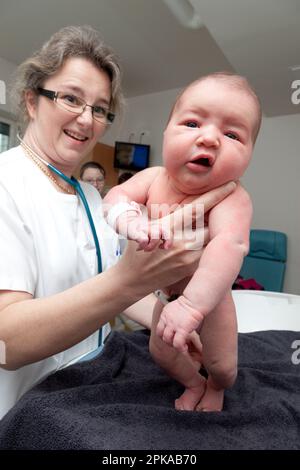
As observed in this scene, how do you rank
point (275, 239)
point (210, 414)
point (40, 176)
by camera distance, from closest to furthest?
1. point (210, 414)
2. point (40, 176)
3. point (275, 239)

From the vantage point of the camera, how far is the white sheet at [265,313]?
1.73m

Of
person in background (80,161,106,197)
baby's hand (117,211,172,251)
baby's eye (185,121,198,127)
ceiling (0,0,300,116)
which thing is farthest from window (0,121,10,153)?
baby's hand (117,211,172,251)

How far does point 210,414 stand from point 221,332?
18 centimetres

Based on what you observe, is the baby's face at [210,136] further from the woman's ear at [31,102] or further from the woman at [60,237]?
the woman's ear at [31,102]

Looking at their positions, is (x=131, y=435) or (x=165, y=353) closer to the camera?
(x=131, y=435)

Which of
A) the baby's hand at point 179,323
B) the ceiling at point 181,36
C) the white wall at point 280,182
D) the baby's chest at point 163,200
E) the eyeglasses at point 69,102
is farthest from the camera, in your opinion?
the white wall at point 280,182

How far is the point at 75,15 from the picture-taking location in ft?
9.56

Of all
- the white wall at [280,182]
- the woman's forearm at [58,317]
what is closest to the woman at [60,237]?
the woman's forearm at [58,317]

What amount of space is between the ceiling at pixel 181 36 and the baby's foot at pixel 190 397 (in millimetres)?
2090

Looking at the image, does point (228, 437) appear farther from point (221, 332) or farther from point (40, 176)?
point (40, 176)

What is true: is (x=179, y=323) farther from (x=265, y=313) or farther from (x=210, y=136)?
(x=265, y=313)

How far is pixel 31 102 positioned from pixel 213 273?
0.75 metres

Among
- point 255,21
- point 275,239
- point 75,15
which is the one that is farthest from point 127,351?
point 75,15

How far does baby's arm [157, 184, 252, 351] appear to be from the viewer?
59 cm
